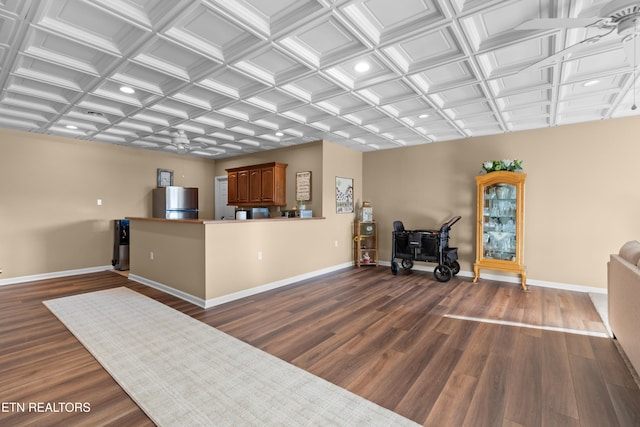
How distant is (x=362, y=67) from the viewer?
282 cm

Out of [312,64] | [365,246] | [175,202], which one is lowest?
[365,246]

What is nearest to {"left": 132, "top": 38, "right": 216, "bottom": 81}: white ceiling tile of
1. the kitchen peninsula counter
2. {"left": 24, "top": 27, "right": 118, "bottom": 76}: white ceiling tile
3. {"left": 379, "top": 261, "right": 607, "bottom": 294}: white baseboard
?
{"left": 24, "top": 27, "right": 118, "bottom": 76}: white ceiling tile

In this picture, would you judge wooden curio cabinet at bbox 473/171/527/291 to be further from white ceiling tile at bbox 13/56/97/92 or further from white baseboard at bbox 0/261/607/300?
white ceiling tile at bbox 13/56/97/92

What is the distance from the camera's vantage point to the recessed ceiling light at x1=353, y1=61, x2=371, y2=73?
9.01 feet

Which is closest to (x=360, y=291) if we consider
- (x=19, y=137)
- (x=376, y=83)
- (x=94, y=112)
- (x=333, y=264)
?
(x=333, y=264)

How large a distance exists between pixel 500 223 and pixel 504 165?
97cm

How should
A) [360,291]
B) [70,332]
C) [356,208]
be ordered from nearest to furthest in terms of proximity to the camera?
[70,332] < [360,291] < [356,208]

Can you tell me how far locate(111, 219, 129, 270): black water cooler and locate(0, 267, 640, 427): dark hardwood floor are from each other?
157 centimetres

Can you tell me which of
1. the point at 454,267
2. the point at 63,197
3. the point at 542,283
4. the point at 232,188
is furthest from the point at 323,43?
the point at 63,197

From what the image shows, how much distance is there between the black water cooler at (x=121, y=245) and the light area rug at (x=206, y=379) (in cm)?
281

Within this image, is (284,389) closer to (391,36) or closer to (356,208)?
(391,36)

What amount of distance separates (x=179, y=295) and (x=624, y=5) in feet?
16.3

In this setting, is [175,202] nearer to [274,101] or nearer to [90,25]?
[274,101]

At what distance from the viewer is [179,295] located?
157 inches
